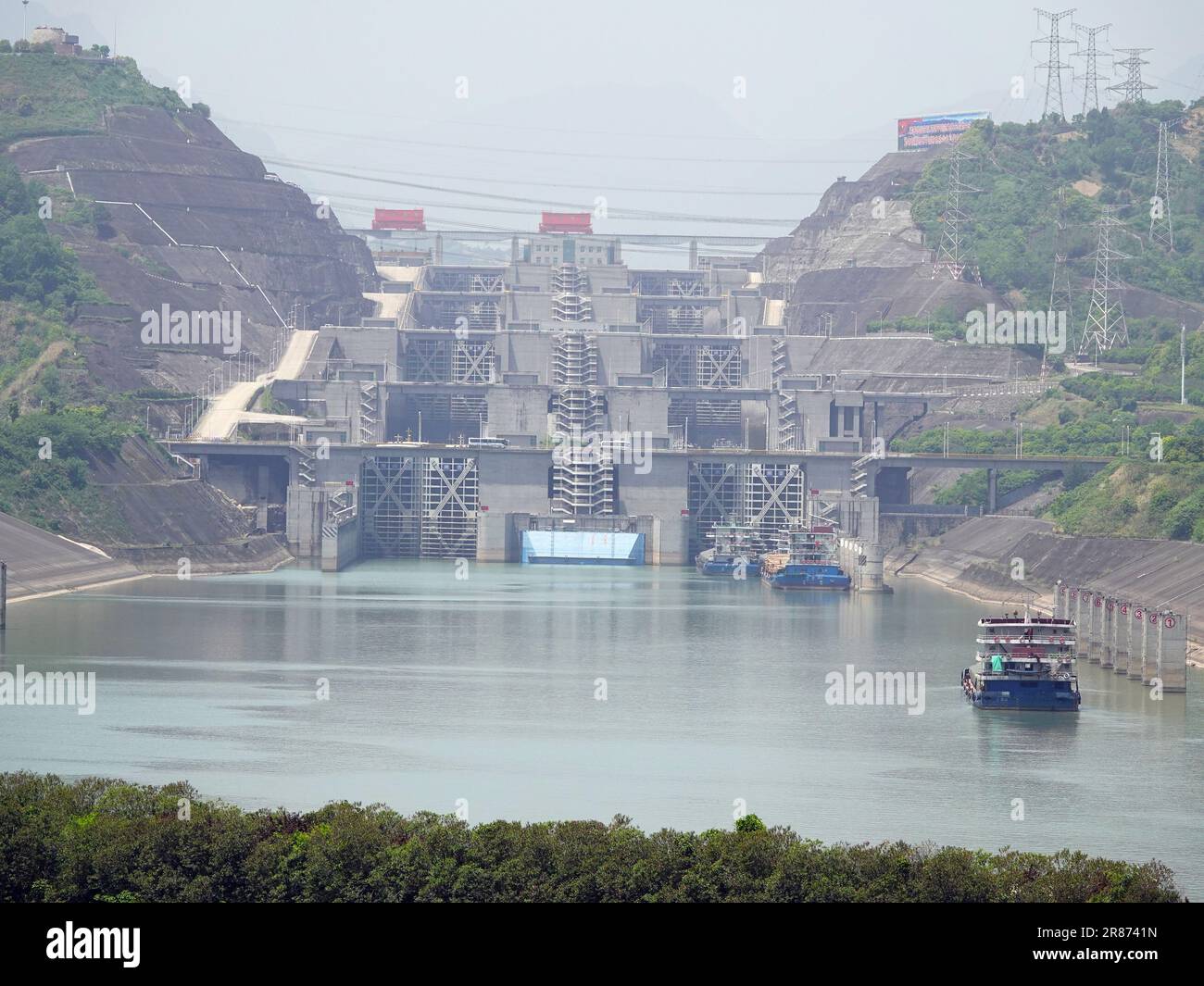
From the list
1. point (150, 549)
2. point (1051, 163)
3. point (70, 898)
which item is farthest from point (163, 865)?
point (1051, 163)

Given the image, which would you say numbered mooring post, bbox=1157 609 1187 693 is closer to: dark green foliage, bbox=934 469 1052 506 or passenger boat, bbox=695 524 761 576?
passenger boat, bbox=695 524 761 576

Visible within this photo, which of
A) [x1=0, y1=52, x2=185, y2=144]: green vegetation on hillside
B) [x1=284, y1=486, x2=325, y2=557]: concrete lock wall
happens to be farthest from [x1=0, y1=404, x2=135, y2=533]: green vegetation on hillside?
[x1=0, y1=52, x2=185, y2=144]: green vegetation on hillside

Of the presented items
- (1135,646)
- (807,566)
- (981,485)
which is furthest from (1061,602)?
(981,485)

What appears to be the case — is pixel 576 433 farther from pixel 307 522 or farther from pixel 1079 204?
pixel 1079 204

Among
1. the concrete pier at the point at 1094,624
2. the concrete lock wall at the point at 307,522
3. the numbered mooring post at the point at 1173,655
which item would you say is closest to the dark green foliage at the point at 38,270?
the concrete lock wall at the point at 307,522

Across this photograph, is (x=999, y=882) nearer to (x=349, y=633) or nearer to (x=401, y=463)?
(x=349, y=633)

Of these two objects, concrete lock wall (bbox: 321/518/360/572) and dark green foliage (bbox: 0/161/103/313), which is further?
dark green foliage (bbox: 0/161/103/313)

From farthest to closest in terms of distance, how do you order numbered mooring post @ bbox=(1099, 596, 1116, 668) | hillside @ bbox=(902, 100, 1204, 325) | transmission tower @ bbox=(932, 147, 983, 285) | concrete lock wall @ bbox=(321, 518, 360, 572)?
transmission tower @ bbox=(932, 147, 983, 285) → hillside @ bbox=(902, 100, 1204, 325) → concrete lock wall @ bbox=(321, 518, 360, 572) → numbered mooring post @ bbox=(1099, 596, 1116, 668)
